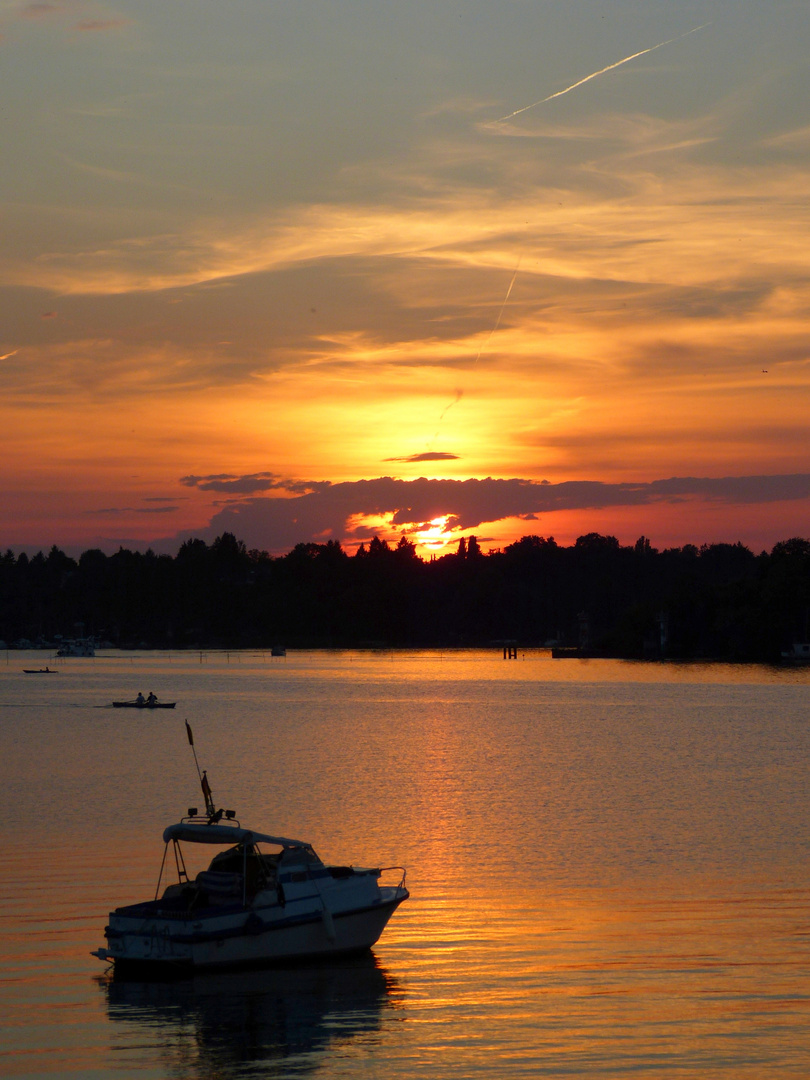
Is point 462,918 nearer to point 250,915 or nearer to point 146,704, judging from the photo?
point 250,915

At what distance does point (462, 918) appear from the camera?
3697cm

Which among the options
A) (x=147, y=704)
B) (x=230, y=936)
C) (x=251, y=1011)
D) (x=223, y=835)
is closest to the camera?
(x=251, y=1011)

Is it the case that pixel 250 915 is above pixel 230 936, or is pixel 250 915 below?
above

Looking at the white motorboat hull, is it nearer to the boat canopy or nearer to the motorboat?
the motorboat

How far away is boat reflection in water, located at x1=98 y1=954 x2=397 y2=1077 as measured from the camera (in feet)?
87.0

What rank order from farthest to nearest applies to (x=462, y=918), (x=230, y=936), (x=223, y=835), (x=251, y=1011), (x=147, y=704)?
(x=147, y=704)
(x=462, y=918)
(x=223, y=835)
(x=230, y=936)
(x=251, y=1011)

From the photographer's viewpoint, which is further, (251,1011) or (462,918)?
(462,918)

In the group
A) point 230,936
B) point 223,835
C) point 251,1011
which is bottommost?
point 251,1011

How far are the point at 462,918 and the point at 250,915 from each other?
8682 millimetres

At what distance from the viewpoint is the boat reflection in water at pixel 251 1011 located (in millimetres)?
26516

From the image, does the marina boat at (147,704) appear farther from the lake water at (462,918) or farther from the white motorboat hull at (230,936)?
the white motorboat hull at (230,936)

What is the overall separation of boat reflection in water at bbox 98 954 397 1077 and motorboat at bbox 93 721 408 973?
50 cm

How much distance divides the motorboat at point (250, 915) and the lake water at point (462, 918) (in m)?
0.66

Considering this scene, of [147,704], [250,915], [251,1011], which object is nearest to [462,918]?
[250,915]
